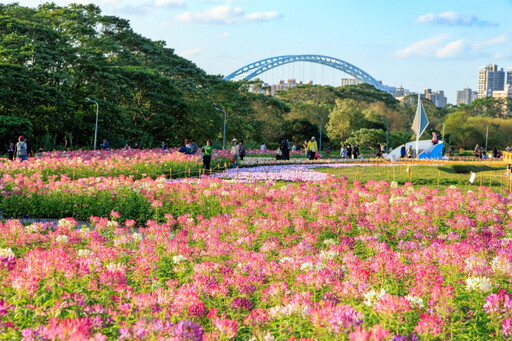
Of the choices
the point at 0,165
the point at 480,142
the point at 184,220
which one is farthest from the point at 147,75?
the point at 480,142

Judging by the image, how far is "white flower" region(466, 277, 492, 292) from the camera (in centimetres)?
421

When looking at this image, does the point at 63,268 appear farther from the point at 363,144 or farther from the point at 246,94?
the point at 363,144

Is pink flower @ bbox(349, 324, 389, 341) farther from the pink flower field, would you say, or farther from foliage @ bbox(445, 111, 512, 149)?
foliage @ bbox(445, 111, 512, 149)

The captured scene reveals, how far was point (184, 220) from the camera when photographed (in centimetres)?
760

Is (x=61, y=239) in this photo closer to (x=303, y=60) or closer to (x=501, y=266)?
(x=501, y=266)

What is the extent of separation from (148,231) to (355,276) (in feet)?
10.3

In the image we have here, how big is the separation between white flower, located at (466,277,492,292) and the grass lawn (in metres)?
13.0

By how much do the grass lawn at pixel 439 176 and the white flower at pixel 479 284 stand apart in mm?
13035

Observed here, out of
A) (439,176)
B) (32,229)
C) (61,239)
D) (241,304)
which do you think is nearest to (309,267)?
(241,304)

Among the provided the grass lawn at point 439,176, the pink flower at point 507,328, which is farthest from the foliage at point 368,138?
the pink flower at point 507,328

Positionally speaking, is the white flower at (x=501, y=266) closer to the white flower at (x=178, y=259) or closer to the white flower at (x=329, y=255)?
the white flower at (x=329, y=255)

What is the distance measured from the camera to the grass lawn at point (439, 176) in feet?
59.5

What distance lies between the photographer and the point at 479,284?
167 inches

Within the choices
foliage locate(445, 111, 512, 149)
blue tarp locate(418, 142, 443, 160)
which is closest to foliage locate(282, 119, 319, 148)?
blue tarp locate(418, 142, 443, 160)
